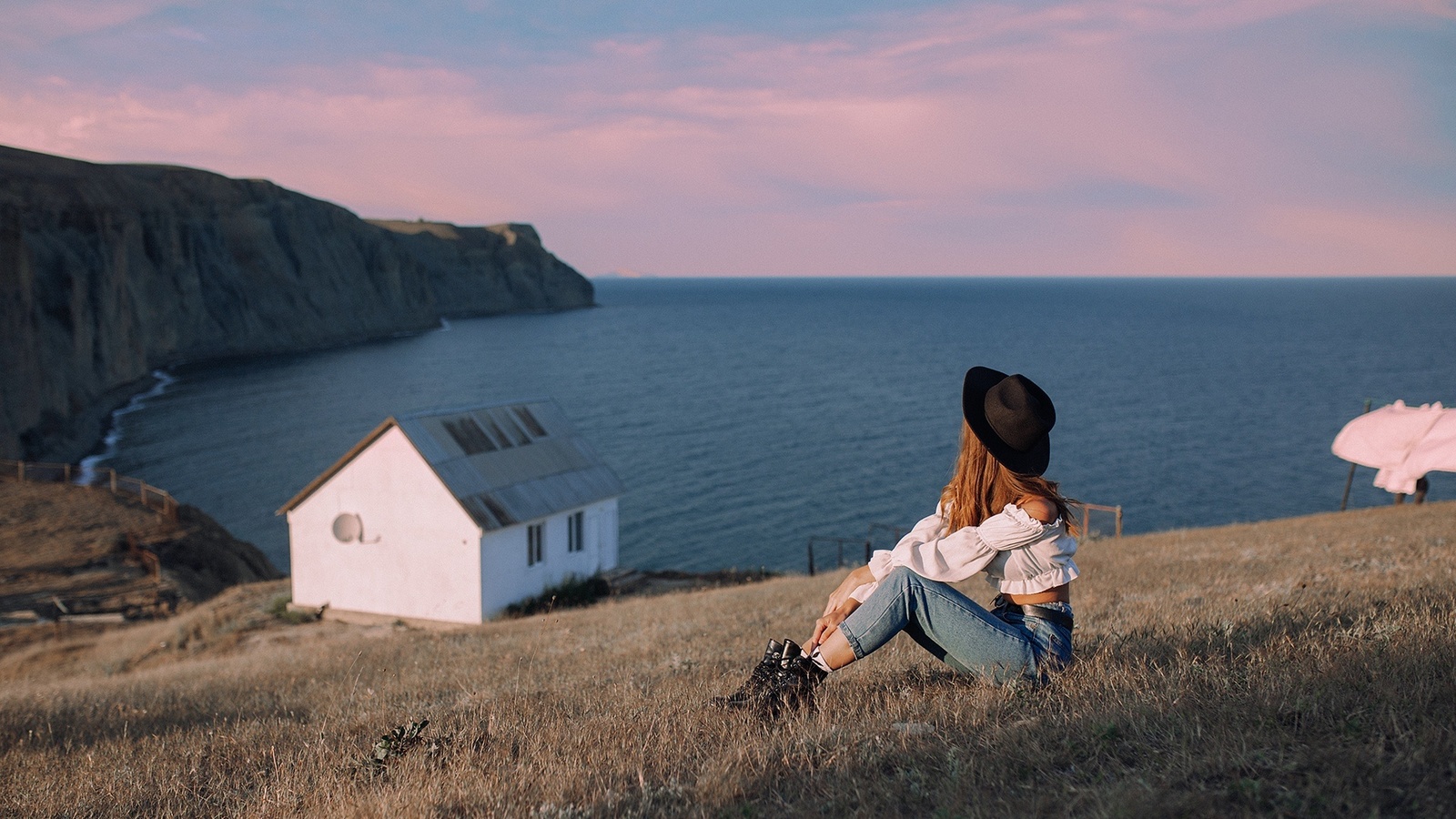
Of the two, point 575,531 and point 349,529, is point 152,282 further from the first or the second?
point 575,531

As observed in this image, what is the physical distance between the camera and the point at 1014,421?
440 centimetres

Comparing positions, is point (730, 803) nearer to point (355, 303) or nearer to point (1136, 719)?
point (1136, 719)

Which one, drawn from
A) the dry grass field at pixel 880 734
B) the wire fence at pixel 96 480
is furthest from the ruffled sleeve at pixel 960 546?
the wire fence at pixel 96 480

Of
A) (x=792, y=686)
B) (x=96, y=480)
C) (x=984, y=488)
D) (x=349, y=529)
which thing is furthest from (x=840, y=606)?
(x=96, y=480)

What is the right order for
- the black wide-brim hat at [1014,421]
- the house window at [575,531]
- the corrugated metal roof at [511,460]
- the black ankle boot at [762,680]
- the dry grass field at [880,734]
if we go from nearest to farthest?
the dry grass field at [880,734]
the black wide-brim hat at [1014,421]
the black ankle boot at [762,680]
the corrugated metal roof at [511,460]
the house window at [575,531]

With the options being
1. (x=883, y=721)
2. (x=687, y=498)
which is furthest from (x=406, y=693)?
(x=687, y=498)

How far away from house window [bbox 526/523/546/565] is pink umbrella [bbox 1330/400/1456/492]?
18.7 metres

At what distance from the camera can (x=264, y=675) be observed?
10.9 metres

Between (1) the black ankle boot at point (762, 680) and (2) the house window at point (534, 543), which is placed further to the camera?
(2) the house window at point (534, 543)

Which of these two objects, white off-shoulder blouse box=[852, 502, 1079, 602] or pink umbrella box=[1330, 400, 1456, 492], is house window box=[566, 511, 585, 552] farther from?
white off-shoulder blouse box=[852, 502, 1079, 602]

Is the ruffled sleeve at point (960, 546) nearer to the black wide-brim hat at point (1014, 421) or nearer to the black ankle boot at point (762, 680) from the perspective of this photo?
the black wide-brim hat at point (1014, 421)

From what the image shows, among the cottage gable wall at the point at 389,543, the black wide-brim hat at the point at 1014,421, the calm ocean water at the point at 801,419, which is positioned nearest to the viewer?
the black wide-brim hat at the point at 1014,421

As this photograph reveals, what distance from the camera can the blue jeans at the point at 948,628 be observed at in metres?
4.48

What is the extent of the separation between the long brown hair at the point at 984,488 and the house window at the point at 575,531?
880 inches
